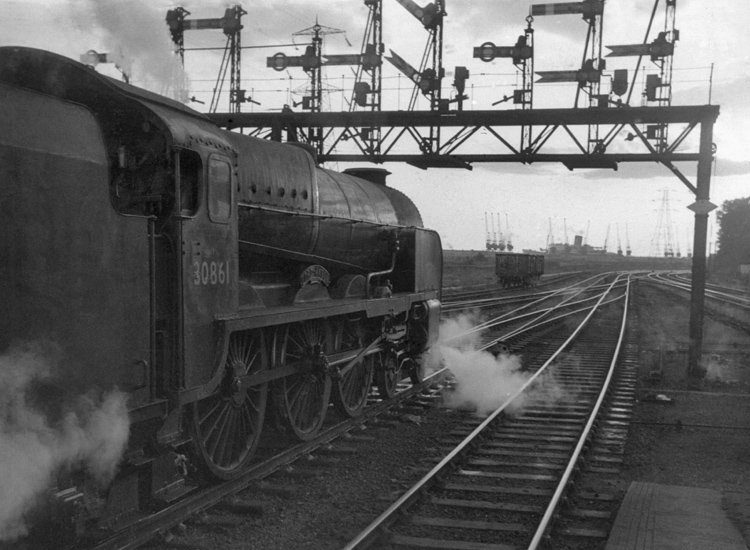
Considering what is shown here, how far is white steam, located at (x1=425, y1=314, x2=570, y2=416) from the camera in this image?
10539mm

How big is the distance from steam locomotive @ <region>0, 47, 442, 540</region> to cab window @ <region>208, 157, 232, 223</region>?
0.02 m

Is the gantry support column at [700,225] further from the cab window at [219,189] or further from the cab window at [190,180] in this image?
the cab window at [190,180]

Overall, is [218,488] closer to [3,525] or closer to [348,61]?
[3,525]

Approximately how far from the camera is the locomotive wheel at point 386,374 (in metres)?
10.1

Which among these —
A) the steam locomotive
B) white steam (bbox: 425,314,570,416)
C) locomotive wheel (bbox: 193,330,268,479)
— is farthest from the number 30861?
white steam (bbox: 425,314,570,416)

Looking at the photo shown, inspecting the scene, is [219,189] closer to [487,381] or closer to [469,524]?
[469,524]

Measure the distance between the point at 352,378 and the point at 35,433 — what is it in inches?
217

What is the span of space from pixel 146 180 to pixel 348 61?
57.9 ft

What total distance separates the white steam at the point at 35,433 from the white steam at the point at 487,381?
627 centimetres

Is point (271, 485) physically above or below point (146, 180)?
below

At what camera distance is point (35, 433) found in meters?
4.02

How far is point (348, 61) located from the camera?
21.8 m

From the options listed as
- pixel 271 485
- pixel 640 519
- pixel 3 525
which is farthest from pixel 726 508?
pixel 3 525

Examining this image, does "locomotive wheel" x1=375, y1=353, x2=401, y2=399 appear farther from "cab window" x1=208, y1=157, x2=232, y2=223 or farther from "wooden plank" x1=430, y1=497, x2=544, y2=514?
"cab window" x1=208, y1=157, x2=232, y2=223
